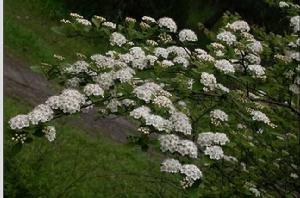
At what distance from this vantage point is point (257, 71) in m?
4.75

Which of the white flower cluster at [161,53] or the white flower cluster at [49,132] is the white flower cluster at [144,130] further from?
the white flower cluster at [161,53]

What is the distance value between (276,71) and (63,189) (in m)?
3.77

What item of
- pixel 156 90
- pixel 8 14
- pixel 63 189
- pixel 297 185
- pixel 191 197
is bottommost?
pixel 8 14

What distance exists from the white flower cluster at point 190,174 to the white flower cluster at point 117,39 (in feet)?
4.57

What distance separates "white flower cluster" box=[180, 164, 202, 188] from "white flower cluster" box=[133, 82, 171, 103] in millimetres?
556

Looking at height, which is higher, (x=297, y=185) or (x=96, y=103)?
(x=96, y=103)

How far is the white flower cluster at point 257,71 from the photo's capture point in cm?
474

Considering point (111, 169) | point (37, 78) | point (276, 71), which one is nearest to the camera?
point (276, 71)

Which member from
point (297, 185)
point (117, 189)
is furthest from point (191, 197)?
point (117, 189)

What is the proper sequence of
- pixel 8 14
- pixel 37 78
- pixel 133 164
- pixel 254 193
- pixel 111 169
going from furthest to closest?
pixel 8 14
pixel 37 78
pixel 133 164
pixel 111 169
pixel 254 193

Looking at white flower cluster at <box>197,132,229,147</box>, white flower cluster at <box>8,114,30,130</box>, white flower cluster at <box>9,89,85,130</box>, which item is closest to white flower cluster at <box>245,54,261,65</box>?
white flower cluster at <box>197,132,229,147</box>

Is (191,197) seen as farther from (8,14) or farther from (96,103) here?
(8,14)

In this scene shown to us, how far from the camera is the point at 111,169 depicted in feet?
31.7

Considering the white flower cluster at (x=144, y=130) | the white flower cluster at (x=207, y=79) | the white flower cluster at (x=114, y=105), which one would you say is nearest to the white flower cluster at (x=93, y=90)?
the white flower cluster at (x=114, y=105)
